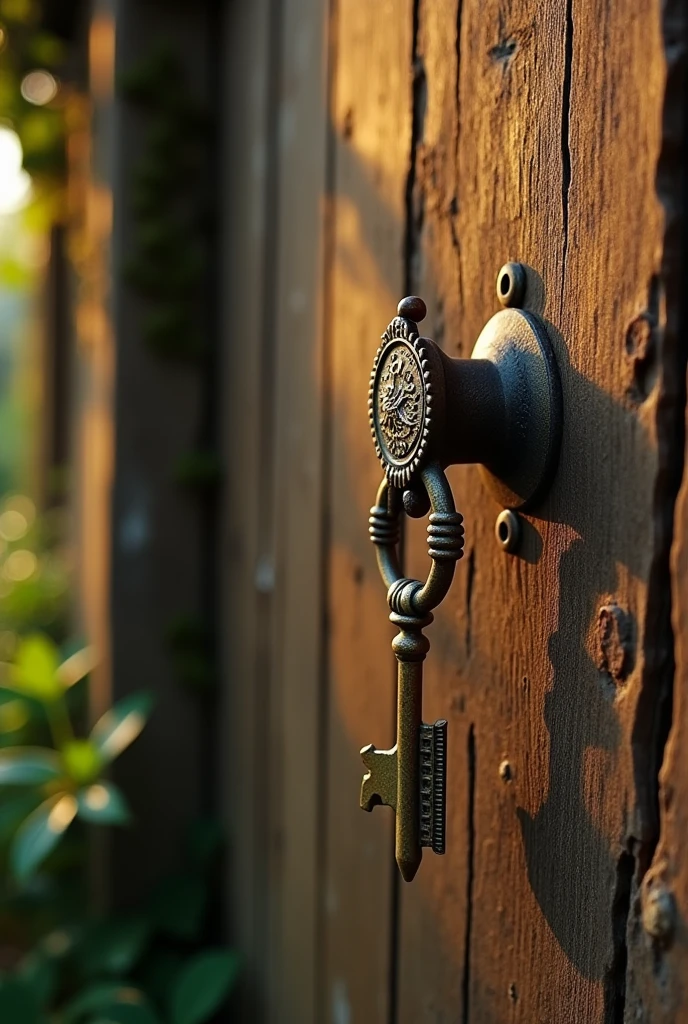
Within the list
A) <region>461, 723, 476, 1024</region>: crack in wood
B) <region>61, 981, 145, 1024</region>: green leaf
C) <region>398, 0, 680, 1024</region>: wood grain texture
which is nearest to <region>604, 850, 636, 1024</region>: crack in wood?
<region>398, 0, 680, 1024</region>: wood grain texture

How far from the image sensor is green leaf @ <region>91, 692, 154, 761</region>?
1.83 m

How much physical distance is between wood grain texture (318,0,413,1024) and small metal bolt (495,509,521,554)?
1.06 feet

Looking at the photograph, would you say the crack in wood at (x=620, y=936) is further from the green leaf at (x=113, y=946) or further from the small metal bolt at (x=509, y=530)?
the green leaf at (x=113, y=946)

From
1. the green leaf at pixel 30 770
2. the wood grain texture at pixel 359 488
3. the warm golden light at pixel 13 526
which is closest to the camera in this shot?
the wood grain texture at pixel 359 488

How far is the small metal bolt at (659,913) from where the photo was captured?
543 millimetres

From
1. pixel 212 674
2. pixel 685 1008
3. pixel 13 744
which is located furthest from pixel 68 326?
pixel 685 1008

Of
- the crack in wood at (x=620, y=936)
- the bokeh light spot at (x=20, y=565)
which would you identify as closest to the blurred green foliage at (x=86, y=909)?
the crack in wood at (x=620, y=936)

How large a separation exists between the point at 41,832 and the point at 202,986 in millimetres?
402

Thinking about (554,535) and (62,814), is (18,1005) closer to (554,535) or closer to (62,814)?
(62,814)

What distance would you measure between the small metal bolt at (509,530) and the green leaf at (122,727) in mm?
1220

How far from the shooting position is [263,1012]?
1.62 meters

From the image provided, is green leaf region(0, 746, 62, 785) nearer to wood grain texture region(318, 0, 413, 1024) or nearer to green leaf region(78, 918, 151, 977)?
green leaf region(78, 918, 151, 977)

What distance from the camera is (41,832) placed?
180 cm

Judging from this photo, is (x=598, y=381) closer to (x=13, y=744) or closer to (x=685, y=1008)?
(x=685, y=1008)
